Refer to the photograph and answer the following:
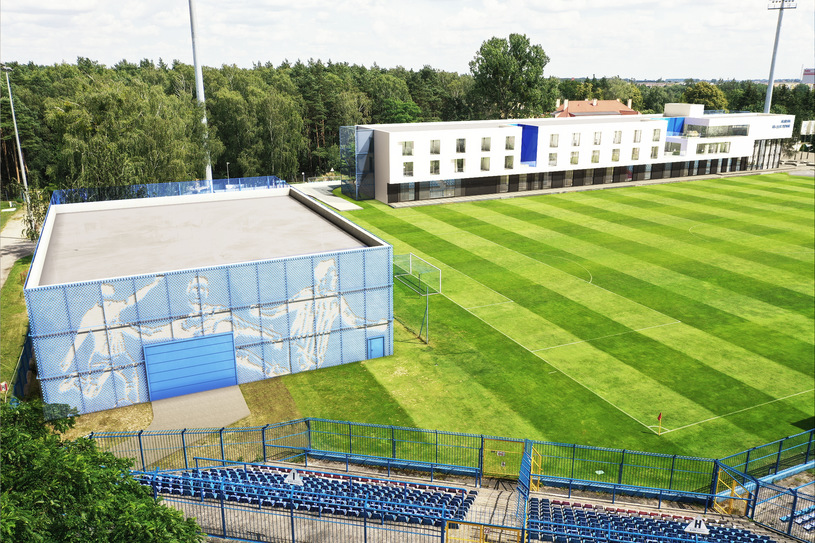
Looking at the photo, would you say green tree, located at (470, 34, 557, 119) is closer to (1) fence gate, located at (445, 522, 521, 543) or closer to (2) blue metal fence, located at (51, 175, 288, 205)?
(2) blue metal fence, located at (51, 175, 288, 205)

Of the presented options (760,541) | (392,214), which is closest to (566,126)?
(392,214)

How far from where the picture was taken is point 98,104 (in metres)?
54.5

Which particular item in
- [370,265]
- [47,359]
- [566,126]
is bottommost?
[47,359]

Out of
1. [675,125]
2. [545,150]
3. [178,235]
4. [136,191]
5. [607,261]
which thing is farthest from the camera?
[675,125]

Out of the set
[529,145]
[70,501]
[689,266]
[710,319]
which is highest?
[529,145]

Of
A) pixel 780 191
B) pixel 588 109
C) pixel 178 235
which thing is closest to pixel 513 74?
pixel 588 109

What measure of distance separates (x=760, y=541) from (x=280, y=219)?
34596 mm

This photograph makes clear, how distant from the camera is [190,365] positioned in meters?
31.9

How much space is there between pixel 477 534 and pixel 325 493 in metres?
5.29

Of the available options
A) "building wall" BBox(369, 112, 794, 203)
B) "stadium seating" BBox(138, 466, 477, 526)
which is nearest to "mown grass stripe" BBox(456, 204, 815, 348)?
"building wall" BBox(369, 112, 794, 203)

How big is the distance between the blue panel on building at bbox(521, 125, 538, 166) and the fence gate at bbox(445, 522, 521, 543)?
2706 inches

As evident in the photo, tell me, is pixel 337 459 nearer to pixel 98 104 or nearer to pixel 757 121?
pixel 98 104

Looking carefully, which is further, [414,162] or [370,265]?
[414,162]

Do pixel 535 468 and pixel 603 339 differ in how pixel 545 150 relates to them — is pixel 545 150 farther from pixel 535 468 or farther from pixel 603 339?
pixel 535 468
